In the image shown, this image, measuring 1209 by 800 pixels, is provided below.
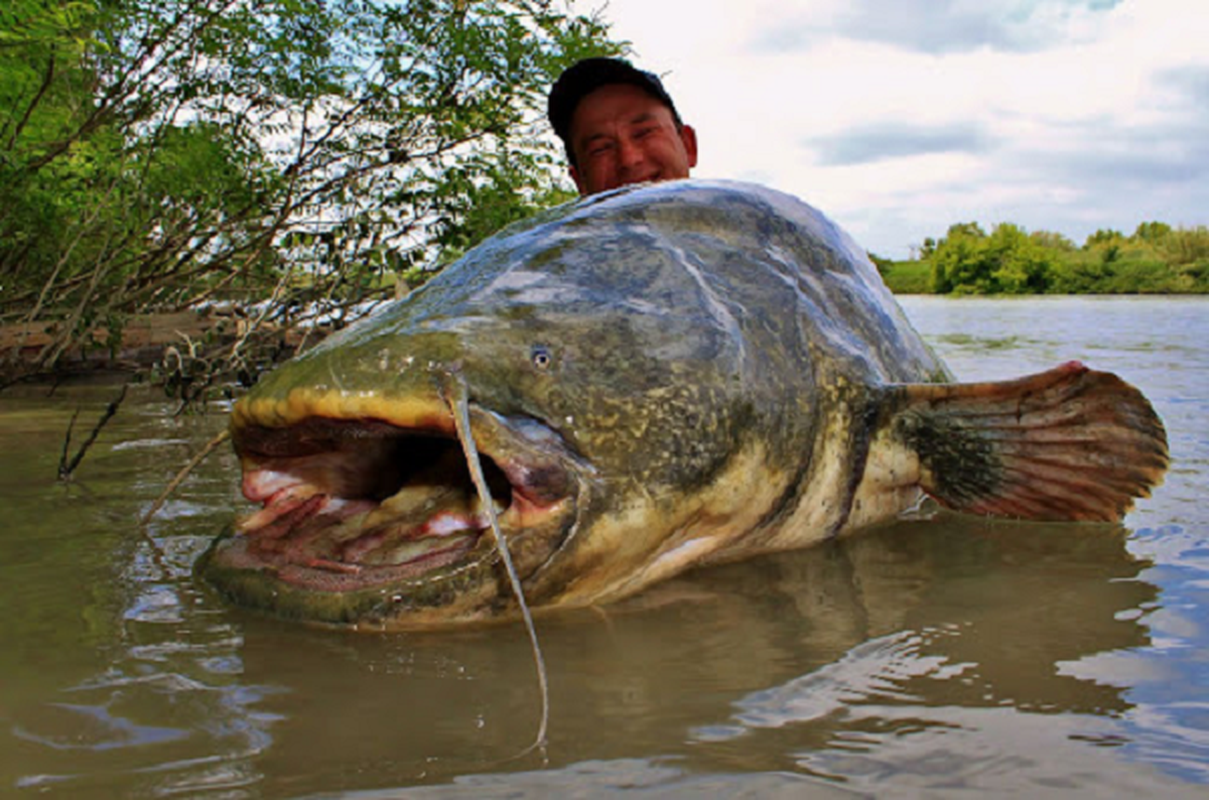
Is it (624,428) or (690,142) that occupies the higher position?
(690,142)

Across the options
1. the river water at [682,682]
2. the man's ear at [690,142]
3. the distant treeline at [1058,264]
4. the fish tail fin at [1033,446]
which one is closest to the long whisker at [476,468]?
the river water at [682,682]

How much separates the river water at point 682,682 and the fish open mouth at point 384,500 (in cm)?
12

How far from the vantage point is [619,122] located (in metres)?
4.55

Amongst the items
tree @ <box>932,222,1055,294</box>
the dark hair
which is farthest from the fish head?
tree @ <box>932,222,1055,294</box>

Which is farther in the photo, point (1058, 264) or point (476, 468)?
point (1058, 264)

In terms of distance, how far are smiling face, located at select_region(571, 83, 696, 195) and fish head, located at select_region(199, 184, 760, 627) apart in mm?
2371

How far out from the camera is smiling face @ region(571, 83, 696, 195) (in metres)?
4.54

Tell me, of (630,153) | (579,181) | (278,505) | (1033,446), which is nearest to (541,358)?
(278,505)

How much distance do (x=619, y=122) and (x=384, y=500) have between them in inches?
113

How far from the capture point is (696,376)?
80.2 inches

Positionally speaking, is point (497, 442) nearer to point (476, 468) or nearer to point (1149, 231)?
point (476, 468)

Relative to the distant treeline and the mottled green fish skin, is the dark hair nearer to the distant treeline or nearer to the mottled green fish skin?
the mottled green fish skin

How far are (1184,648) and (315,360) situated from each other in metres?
1.57

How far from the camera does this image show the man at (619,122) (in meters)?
4.53
